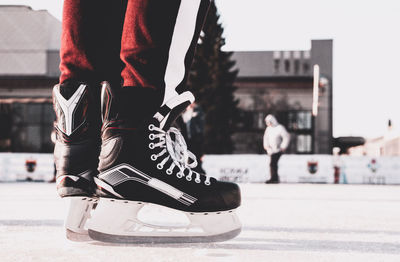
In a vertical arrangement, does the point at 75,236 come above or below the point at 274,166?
above

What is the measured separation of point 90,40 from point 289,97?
89.9ft

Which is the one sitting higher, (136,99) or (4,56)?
(4,56)

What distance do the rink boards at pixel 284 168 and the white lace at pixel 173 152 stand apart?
35.0ft

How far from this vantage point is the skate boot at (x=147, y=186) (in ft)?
4.38

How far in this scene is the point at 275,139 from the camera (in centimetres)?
1098

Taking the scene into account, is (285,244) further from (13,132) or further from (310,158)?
(13,132)

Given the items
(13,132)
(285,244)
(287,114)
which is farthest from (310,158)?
(13,132)

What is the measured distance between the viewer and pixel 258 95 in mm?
28453

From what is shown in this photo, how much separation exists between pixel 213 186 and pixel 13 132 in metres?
28.5

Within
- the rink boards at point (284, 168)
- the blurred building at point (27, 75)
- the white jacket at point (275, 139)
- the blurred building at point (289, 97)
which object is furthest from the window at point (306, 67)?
the white jacket at point (275, 139)

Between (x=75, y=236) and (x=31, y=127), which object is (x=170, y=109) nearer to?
(x=75, y=236)

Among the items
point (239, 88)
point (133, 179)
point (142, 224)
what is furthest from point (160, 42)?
point (239, 88)

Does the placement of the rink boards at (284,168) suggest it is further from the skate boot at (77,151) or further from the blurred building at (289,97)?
the blurred building at (289,97)

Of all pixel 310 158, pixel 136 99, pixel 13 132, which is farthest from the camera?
pixel 13 132
